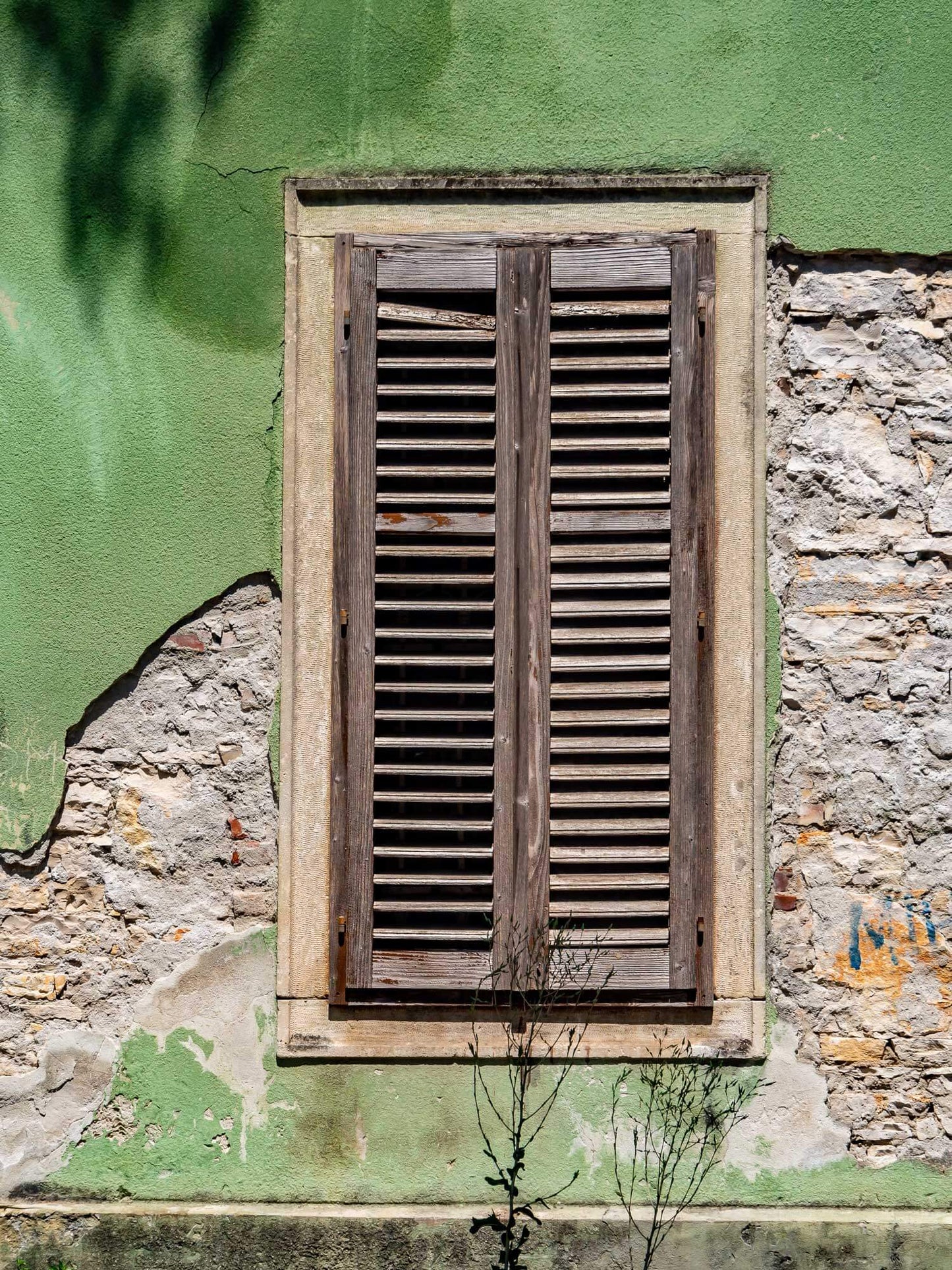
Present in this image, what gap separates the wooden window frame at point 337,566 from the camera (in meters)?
3.04

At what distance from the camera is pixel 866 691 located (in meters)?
3.06

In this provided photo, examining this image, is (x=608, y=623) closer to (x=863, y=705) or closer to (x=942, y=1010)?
(x=863, y=705)

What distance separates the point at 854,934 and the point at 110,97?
3.27 metres

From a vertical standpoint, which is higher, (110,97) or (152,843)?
(110,97)

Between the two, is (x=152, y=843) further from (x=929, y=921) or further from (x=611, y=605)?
(x=929, y=921)

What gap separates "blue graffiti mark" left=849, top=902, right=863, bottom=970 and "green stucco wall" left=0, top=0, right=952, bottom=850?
192 centimetres

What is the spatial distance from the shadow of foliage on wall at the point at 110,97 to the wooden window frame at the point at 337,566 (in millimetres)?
430

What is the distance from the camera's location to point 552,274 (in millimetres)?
3059

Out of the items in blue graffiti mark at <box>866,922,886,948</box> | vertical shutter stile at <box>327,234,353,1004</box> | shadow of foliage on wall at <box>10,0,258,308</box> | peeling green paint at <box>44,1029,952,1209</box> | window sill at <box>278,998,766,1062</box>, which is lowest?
peeling green paint at <box>44,1029,952,1209</box>

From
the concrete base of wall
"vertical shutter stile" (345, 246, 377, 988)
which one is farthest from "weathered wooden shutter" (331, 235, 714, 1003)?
the concrete base of wall

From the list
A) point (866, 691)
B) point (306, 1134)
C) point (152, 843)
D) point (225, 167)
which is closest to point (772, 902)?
point (866, 691)

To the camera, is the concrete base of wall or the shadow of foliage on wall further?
the shadow of foliage on wall

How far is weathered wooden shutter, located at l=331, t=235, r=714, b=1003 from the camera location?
3.03m

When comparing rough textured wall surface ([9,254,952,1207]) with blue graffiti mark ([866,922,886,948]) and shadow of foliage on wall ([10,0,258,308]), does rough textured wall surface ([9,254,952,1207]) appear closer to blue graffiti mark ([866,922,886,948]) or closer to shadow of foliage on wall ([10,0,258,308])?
blue graffiti mark ([866,922,886,948])
